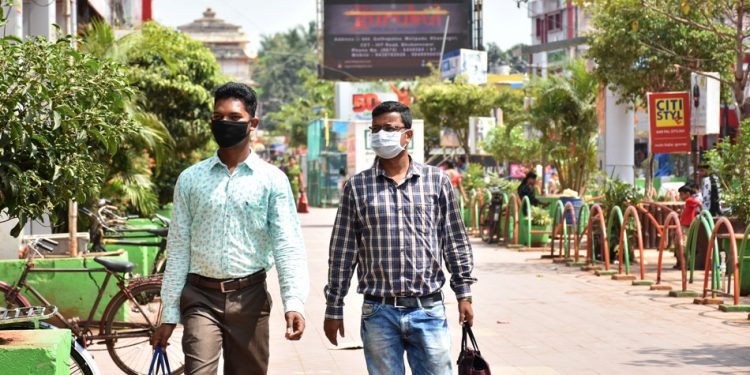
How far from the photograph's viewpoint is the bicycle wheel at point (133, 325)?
9.67 meters

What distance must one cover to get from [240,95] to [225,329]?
1.07 metres

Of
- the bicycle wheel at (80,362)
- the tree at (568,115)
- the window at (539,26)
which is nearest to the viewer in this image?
the bicycle wheel at (80,362)

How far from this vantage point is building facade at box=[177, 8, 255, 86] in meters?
141

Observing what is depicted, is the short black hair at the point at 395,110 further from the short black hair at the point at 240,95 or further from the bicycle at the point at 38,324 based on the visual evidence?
the bicycle at the point at 38,324

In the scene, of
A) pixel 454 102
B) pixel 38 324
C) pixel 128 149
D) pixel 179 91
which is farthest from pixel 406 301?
pixel 454 102

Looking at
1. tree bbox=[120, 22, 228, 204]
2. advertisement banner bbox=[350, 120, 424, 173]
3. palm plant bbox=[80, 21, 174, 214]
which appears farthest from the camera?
advertisement banner bbox=[350, 120, 424, 173]

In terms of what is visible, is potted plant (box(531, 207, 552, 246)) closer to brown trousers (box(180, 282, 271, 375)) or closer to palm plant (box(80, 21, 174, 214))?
palm plant (box(80, 21, 174, 214))

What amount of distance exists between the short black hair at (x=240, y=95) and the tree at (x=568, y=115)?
22507 millimetres

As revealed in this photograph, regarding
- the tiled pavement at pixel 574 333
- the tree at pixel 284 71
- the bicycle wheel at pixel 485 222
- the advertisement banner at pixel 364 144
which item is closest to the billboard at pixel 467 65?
the advertisement banner at pixel 364 144

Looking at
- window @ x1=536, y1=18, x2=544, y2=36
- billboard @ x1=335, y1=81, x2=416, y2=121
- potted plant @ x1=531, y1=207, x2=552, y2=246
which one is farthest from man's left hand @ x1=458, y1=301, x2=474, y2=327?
window @ x1=536, y1=18, x2=544, y2=36

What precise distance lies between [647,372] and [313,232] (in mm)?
22852

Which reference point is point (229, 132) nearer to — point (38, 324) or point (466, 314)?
point (466, 314)

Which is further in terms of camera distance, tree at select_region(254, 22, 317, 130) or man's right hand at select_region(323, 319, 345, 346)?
tree at select_region(254, 22, 317, 130)

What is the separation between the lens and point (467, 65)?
5359 centimetres
